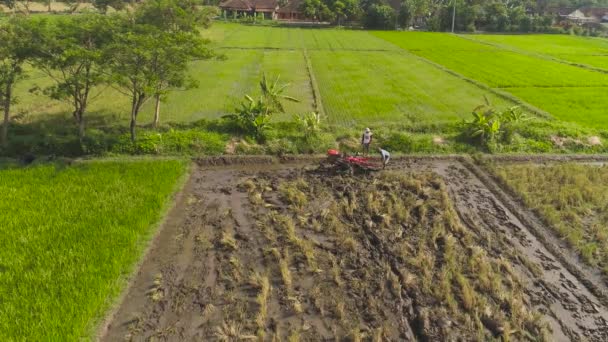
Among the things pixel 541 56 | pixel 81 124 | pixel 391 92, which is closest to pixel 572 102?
pixel 391 92

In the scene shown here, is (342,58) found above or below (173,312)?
above

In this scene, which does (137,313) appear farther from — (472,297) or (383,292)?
(472,297)

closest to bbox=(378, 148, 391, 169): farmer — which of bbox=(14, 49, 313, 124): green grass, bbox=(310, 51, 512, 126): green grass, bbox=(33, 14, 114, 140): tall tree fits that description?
bbox=(310, 51, 512, 126): green grass

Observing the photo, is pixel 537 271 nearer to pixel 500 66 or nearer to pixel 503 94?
pixel 503 94

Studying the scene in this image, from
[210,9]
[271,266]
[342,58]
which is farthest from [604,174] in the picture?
[342,58]

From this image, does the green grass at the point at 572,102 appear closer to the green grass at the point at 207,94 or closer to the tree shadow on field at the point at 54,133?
the green grass at the point at 207,94

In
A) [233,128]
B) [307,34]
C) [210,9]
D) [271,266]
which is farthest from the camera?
[307,34]
